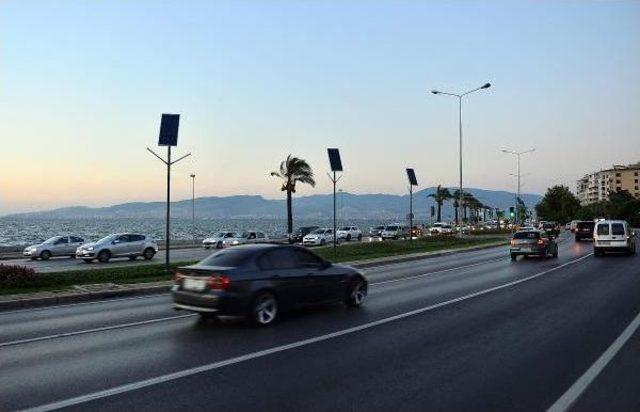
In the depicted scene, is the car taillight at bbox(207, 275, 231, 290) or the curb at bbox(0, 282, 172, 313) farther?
the curb at bbox(0, 282, 172, 313)

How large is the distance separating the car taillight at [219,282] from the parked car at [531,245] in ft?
76.7

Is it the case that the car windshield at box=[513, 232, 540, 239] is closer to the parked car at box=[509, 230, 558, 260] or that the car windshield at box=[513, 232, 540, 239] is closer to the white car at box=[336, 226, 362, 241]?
the parked car at box=[509, 230, 558, 260]

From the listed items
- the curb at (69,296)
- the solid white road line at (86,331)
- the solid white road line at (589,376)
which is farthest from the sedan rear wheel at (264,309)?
the curb at (69,296)

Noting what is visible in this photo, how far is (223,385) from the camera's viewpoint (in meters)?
7.37

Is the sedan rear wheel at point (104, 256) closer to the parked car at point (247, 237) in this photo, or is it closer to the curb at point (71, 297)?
the parked car at point (247, 237)

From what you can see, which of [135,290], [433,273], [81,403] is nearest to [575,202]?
[433,273]

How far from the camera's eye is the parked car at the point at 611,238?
3278 centimetres

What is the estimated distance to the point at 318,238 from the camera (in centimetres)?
5472

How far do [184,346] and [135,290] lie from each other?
840 centimetres

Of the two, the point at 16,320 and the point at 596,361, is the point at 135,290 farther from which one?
the point at 596,361

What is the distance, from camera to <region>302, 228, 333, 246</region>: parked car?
5428 centimetres

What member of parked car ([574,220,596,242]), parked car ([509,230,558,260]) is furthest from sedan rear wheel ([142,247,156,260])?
parked car ([574,220,596,242])

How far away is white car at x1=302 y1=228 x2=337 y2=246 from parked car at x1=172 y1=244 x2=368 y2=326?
134 feet

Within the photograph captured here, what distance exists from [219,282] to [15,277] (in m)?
9.48
